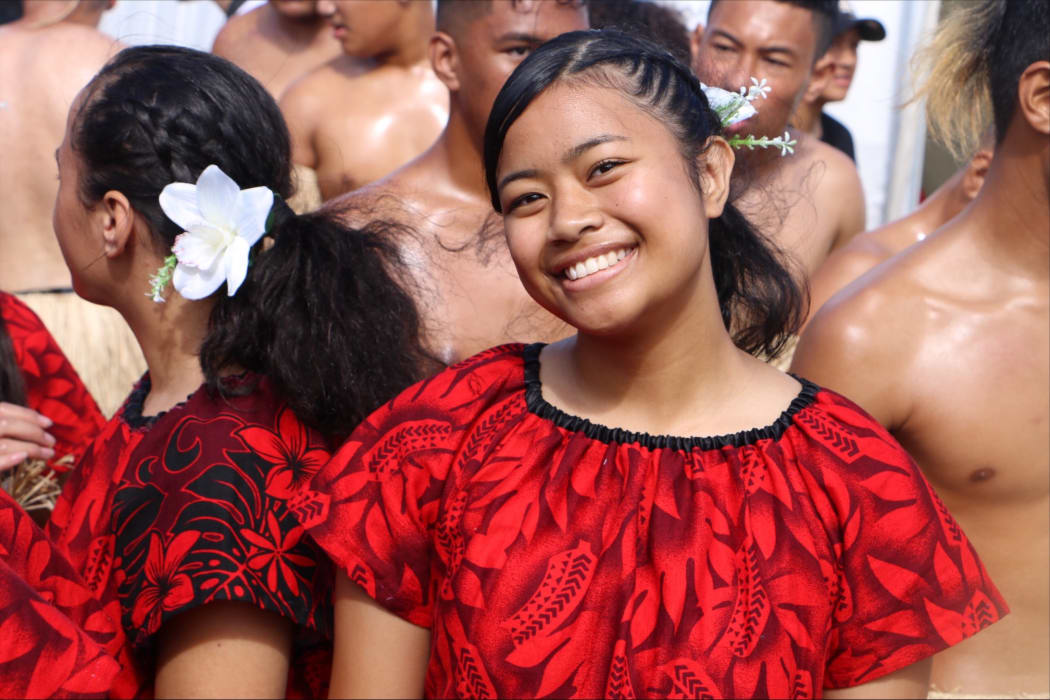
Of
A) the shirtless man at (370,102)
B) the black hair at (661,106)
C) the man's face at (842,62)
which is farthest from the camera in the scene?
the man's face at (842,62)

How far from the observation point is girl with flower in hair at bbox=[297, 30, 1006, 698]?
150 cm

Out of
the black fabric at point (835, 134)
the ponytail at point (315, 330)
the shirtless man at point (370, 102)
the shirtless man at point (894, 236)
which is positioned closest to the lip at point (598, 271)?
the ponytail at point (315, 330)

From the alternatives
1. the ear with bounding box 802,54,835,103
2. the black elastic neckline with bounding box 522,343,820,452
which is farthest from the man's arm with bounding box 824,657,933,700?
the ear with bounding box 802,54,835,103

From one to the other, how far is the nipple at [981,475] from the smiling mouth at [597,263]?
0.84 meters

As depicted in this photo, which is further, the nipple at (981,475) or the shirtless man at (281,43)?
the shirtless man at (281,43)

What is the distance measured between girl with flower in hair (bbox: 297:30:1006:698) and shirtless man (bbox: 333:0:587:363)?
2.05ft

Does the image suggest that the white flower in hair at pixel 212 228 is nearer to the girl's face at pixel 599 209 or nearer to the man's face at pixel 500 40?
the girl's face at pixel 599 209

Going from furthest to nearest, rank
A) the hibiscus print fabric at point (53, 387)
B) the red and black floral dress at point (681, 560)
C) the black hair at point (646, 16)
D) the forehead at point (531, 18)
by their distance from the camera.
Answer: the black hair at point (646, 16) < the forehead at point (531, 18) < the hibiscus print fabric at point (53, 387) < the red and black floral dress at point (681, 560)

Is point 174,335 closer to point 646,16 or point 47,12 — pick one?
point 646,16

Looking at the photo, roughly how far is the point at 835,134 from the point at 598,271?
3.25 meters

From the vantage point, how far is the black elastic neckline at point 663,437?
157 centimetres

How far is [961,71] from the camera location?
7.65 ft

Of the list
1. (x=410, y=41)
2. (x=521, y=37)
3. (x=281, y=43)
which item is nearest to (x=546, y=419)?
(x=521, y=37)

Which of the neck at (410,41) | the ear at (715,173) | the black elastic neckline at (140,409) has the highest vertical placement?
the ear at (715,173)
